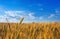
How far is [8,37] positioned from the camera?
101 inches

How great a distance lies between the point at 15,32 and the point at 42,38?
399 millimetres

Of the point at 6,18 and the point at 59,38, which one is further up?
the point at 6,18

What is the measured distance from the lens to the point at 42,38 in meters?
2.78

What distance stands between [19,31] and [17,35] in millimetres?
191

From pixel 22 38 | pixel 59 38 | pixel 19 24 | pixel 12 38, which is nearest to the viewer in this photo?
pixel 12 38

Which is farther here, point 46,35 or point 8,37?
point 46,35

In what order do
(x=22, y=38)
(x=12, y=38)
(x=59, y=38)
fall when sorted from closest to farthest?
1. (x=12, y=38)
2. (x=22, y=38)
3. (x=59, y=38)

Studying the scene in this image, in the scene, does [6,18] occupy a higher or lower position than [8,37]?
higher

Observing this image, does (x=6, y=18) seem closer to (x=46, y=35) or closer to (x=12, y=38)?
(x=12, y=38)

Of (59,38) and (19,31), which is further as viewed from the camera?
(59,38)

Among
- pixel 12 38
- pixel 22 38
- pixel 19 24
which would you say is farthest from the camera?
pixel 19 24

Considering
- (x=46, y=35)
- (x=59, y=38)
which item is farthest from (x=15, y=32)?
(x=59, y=38)

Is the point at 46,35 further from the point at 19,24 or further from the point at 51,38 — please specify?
the point at 19,24

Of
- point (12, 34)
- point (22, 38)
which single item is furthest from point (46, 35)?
point (12, 34)
